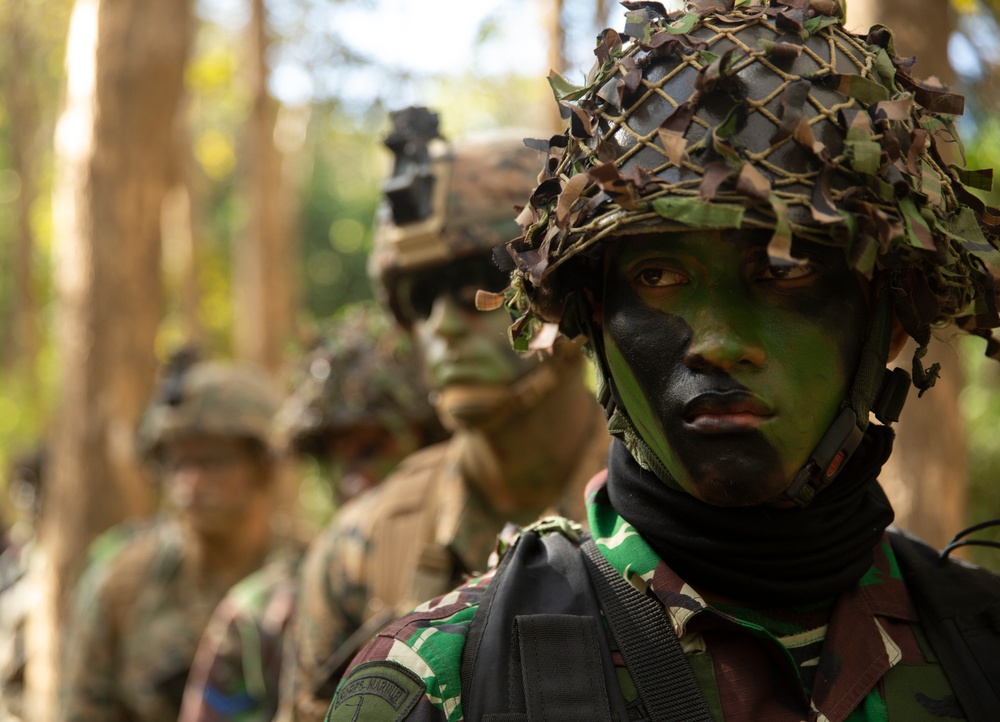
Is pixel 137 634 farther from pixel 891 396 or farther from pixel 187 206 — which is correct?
pixel 187 206

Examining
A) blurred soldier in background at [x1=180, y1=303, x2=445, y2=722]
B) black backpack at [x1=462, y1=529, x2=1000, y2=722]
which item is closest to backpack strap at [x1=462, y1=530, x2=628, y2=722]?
black backpack at [x1=462, y1=529, x2=1000, y2=722]

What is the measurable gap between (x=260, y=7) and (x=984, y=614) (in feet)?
50.5

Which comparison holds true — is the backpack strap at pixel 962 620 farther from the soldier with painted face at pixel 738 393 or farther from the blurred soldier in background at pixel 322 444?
the blurred soldier in background at pixel 322 444

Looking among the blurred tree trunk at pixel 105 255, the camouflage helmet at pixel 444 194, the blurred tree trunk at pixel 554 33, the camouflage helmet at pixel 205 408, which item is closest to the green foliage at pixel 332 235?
the blurred tree trunk at pixel 105 255

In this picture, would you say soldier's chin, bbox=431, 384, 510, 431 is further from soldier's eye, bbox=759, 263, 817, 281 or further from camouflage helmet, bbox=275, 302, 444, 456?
camouflage helmet, bbox=275, 302, 444, 456

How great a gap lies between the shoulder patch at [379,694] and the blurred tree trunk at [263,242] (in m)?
13.3

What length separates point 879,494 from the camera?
288 centimetres

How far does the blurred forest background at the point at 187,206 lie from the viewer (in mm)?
6961

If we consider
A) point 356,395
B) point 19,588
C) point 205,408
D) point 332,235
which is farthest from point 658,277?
point 332,235

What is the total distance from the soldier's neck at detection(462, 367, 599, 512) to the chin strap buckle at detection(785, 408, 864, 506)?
2426 millimetres

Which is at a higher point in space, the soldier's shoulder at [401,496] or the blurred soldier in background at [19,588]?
the soldier's shoulder at [401,496]

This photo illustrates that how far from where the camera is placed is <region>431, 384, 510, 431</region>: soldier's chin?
4.75 metres

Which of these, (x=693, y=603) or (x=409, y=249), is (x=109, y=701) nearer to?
(x=409, y=249)

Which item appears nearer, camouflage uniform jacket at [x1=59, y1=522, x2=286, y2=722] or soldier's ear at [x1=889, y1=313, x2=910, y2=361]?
soldier's ear at [x1=889, y1=313, x2=910, y2=361]
